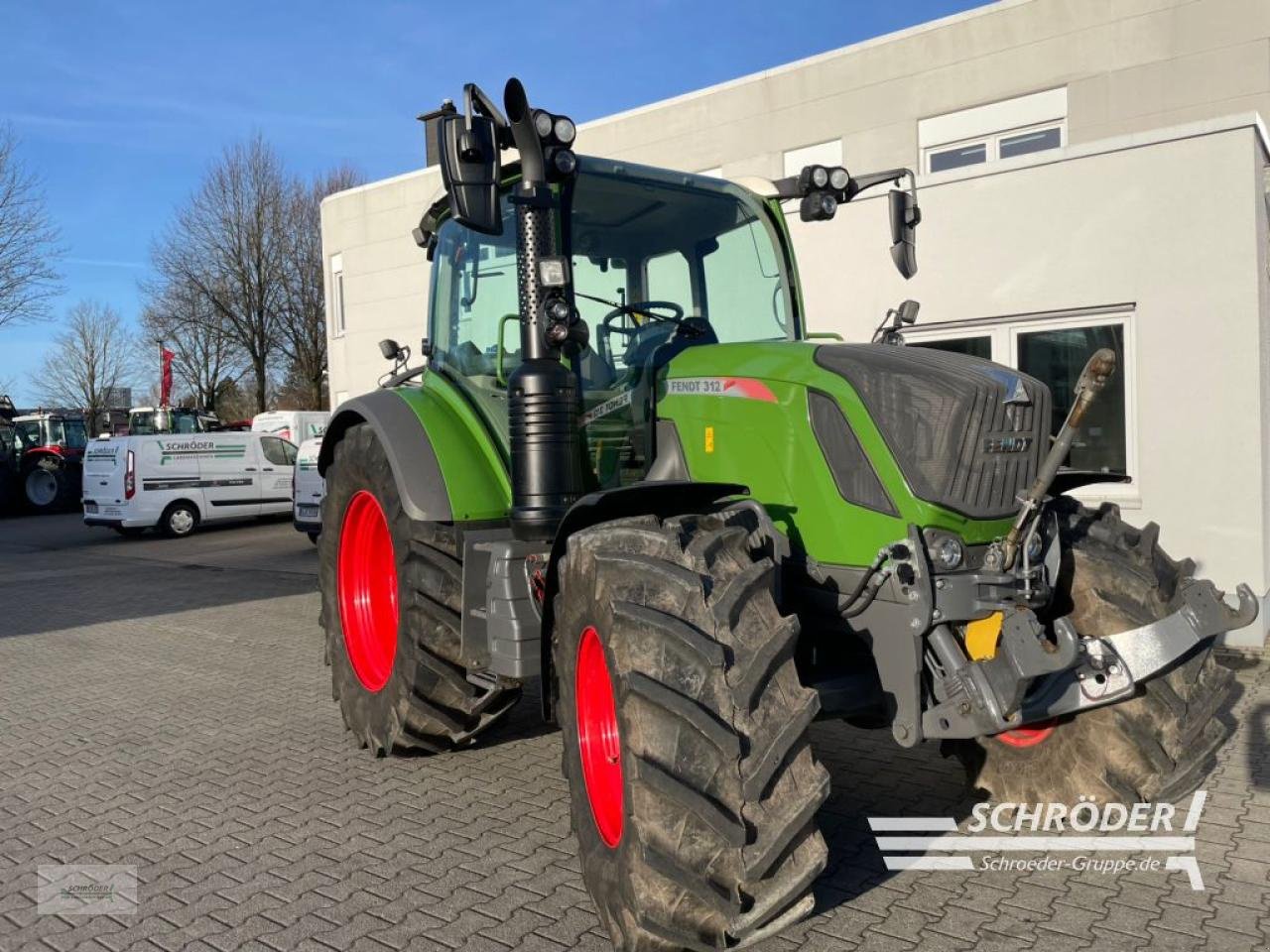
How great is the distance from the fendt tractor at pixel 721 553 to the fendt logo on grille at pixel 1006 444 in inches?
0.5

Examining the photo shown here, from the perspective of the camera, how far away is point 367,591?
5602 mm

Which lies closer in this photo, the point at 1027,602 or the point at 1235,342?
the point at 1027,602

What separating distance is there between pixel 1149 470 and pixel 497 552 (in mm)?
5402

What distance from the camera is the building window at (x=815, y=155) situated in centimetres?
1342

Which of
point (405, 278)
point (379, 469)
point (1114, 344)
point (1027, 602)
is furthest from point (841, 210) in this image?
point (405, 278)

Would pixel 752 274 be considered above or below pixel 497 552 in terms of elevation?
above

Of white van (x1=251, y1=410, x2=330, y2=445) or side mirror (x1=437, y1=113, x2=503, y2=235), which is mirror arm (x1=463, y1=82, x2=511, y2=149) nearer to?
side mirror (x1=437, y1=113, x2=503, y2=235)

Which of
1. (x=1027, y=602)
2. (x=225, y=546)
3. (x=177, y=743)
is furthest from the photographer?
(x=225, y=546)

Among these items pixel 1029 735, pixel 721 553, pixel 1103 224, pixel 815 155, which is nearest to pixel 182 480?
pixel 815 155

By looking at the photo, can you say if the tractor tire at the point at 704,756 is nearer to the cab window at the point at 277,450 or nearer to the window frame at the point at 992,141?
the window frame at the point at 992,141

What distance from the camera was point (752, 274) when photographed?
4875mm

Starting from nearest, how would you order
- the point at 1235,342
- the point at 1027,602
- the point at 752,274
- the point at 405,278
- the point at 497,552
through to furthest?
the point at 1027,602, the point at 497,552, the point at 752,274, the point at 1235,342, the point at 405,278

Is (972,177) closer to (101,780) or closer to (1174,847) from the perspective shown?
(1174,847)

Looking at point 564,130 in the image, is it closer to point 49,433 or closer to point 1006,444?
point 1006,444
